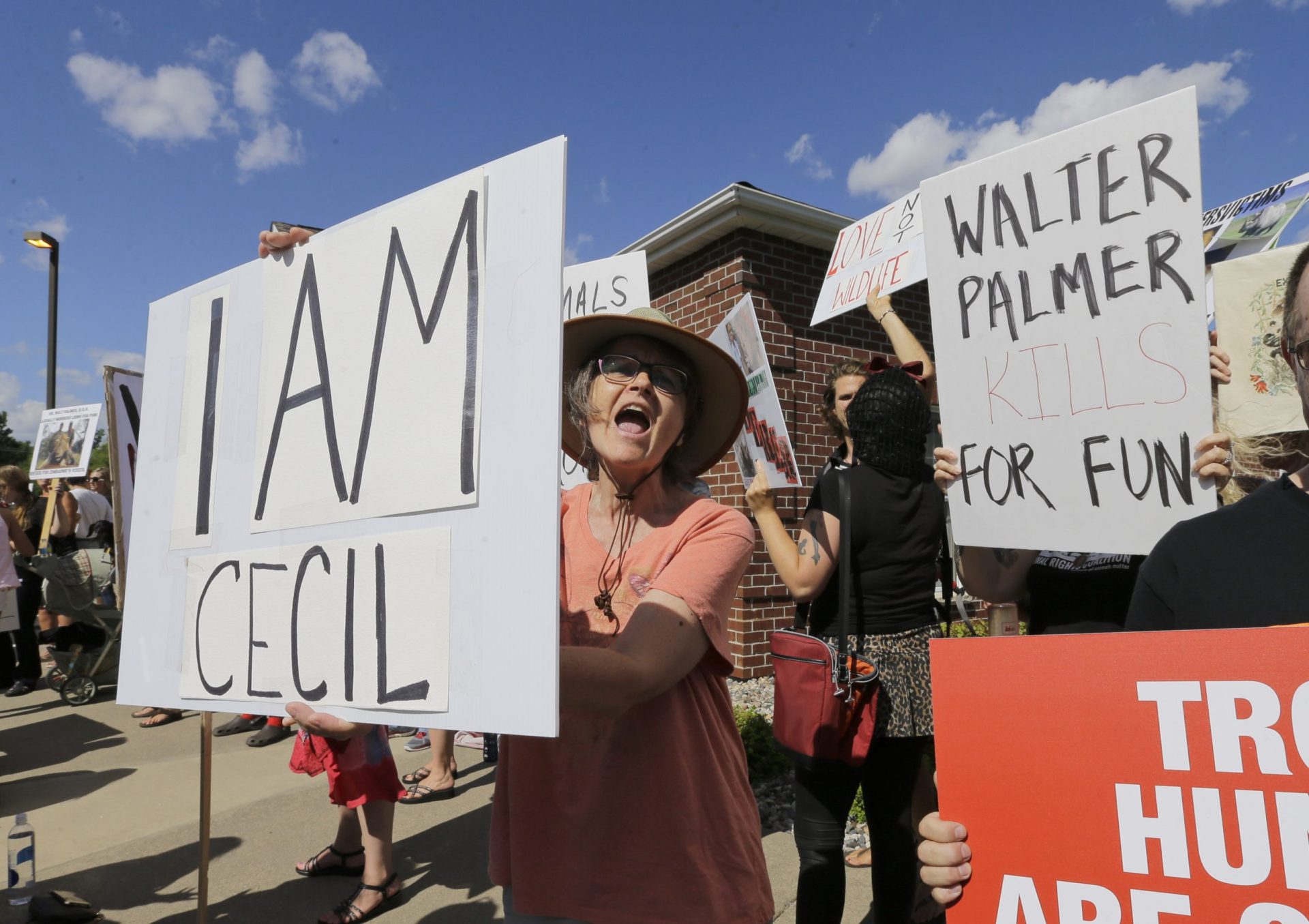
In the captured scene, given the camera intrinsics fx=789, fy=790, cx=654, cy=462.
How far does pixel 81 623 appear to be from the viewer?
Result: 7.21 metres

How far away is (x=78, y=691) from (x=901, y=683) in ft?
24.4

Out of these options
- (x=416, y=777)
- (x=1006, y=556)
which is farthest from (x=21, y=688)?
(x=1006, y=556)

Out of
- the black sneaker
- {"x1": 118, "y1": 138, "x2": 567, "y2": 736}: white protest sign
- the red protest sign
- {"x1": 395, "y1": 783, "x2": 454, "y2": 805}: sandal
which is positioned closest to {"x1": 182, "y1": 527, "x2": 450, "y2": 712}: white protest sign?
{"x1": 118, "y1": 138, "x2": 567, "y2": 736}: white protest sign

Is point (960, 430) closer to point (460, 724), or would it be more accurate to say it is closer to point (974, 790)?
point (974, 790)

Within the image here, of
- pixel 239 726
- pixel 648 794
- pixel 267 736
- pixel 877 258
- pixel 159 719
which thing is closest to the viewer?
pixel 648 794

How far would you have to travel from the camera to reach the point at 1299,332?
115 centimetres

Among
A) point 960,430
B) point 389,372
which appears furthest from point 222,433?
point 960,430

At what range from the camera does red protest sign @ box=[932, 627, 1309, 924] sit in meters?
0.88

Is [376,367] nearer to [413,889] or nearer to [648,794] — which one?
[648,794]

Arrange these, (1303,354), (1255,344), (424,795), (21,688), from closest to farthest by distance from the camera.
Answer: (1303,354) < (1255,344) < (424,795) < (21,688)

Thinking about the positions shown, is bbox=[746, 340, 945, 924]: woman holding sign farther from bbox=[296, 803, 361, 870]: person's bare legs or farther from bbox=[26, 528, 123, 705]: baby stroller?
bbox=[26, 528, 123, 705]: baby stroller

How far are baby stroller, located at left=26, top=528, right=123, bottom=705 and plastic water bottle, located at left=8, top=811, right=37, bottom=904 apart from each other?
3.74m

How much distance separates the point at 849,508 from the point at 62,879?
3957mm

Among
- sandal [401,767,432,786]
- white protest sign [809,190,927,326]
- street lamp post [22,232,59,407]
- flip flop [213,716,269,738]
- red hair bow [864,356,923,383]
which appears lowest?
sandal [401,767,432,786]
